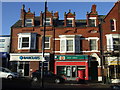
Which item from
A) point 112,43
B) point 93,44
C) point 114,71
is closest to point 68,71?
point 93,44

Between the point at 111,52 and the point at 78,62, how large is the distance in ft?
16.1

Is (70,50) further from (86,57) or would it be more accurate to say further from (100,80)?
(100,80)

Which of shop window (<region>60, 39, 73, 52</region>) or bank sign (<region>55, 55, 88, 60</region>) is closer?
bank sign (<region>55, 55, 88, 60</region>)

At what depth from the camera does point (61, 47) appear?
2688cm

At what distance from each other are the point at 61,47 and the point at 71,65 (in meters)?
3.13

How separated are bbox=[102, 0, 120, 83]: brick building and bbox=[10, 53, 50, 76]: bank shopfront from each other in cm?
873

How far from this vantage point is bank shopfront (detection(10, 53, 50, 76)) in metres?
26.3

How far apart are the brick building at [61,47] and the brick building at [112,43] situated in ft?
4.25

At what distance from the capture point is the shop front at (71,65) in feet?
84.9

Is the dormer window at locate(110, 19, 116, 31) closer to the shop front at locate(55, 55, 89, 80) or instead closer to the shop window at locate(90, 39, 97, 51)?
the shop window at locate(90, 39, 97, 51)

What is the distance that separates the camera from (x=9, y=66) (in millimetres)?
27000

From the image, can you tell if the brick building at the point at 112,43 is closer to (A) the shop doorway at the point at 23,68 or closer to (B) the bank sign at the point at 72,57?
(B) the bank sign at the point at 72,57

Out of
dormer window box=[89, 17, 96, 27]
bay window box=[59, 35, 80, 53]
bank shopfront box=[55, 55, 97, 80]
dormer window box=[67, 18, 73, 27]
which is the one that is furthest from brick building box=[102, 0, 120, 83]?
dormer window box=[67, 18, 73, 27]

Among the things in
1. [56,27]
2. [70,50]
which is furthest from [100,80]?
[56,27]
